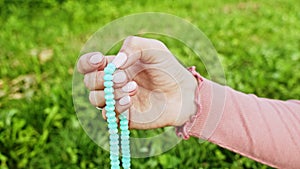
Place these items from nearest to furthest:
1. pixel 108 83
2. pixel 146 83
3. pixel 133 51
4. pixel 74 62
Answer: pixel 108 83
pixel 133 51
pixel 146 83
pixel 74 62

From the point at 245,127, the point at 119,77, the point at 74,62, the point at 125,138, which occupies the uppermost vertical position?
the point at 119,77

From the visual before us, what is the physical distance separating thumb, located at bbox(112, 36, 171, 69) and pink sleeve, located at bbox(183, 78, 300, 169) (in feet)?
0.64

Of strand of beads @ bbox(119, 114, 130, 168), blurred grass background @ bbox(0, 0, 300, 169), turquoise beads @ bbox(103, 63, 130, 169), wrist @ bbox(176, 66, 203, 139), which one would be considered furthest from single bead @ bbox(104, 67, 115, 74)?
blurred grass background @ bbox(0, 0, 300, 169)

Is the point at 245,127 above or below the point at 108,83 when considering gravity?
below

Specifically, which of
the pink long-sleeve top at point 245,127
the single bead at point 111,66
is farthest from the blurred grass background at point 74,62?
the single bead at point 111,66

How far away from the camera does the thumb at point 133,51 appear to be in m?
1.02

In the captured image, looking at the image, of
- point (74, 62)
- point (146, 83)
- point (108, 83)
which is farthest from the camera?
point (74, 62)

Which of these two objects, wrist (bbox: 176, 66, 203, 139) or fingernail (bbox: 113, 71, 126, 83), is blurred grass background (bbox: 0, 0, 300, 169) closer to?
wrist (bbox: 176, 66, 203, 139)

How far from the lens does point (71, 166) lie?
1743mm

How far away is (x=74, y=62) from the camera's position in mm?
2387

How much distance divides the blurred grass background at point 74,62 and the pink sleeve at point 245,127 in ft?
1.84

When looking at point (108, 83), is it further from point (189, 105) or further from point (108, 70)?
point (189, 105)

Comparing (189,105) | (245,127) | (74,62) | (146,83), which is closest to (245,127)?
(245,127)

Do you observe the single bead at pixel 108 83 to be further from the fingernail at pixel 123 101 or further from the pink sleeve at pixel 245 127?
the pink sleeve at pixel 245 127
